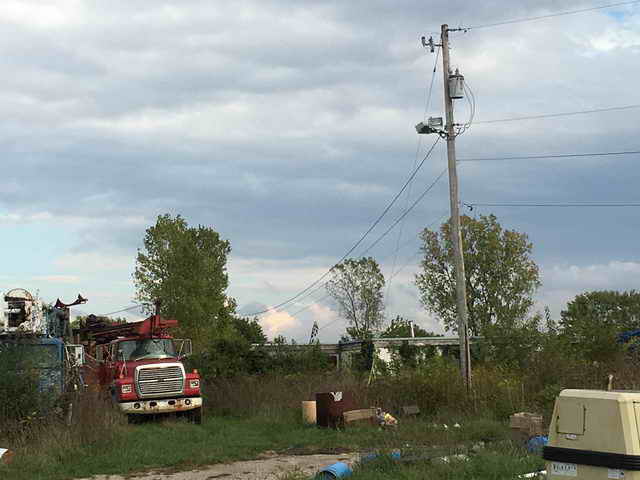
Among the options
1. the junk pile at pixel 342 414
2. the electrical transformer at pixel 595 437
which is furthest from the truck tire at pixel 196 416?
the electrical transformer at pixel 595 437

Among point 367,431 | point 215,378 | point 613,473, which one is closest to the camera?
point 613,473

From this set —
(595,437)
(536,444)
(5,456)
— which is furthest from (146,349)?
(595,437)

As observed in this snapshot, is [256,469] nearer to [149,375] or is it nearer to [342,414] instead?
[342,414]

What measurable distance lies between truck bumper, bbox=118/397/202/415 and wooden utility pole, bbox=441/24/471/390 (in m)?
7.73

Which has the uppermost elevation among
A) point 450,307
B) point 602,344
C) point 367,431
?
point 450,307

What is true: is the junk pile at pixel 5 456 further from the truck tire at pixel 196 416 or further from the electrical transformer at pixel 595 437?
the electrical transformer at pixel 595 437

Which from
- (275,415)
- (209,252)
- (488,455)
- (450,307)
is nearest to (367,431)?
(275,415)

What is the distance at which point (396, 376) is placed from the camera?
25.7 metres

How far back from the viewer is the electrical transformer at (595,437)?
6.63 m

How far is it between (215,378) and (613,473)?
25.0 m

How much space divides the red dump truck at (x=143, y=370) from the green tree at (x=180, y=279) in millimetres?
20805

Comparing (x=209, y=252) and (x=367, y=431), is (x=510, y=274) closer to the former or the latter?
(x=209, y=252)

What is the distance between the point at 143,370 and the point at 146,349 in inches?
73.6

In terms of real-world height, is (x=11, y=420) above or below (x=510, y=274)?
below
